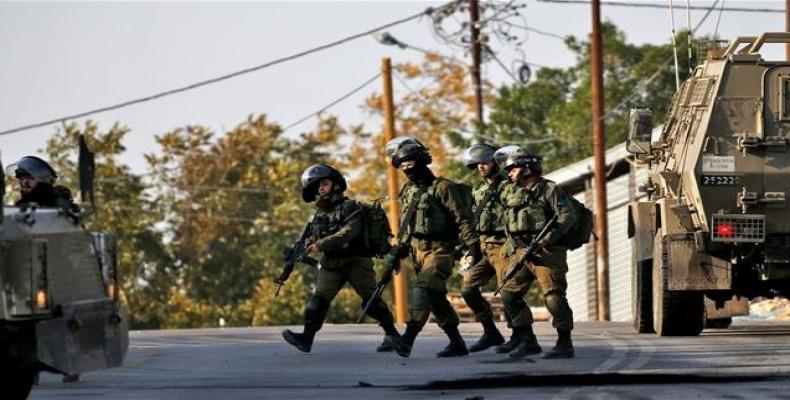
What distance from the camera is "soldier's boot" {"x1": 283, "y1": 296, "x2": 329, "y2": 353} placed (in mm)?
20094

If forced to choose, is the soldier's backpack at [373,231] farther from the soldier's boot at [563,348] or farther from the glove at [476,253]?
the soldier's boot at [563,348]

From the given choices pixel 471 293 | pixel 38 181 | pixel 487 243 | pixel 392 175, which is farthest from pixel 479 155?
pixel 392 175

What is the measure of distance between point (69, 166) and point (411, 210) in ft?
151

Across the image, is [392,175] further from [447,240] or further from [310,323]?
[447,240]

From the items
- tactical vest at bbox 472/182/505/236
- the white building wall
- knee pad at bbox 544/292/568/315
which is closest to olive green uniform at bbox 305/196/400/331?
tactical vest at bbox 472/182/505/236

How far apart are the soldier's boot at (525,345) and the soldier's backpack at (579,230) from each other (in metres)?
0.84

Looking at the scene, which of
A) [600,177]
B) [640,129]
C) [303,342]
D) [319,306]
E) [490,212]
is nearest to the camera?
[319,306]

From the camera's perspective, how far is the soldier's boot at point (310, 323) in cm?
2009

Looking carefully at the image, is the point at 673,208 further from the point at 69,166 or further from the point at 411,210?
the point at 69,166

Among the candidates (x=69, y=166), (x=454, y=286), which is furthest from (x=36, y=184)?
(x=69, y=166)

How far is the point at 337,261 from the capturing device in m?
20.0

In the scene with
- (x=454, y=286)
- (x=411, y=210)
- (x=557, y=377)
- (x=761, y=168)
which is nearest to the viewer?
(x=557, y=377)

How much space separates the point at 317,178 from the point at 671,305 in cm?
392

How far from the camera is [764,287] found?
2173 centimetres
